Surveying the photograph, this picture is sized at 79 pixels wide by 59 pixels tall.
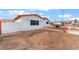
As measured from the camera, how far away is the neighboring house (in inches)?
132

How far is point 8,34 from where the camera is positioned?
3363 millimetres

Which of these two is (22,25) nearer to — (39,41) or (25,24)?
(25,24)

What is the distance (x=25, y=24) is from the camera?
338cm

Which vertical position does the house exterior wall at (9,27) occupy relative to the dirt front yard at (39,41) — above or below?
above

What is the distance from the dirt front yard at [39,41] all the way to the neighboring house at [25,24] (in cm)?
8

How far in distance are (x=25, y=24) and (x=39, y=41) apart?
13.7 inches

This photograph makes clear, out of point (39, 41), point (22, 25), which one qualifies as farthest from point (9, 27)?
point (39, 41)

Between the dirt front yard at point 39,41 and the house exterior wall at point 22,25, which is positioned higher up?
the house exterior wall at point 22,25

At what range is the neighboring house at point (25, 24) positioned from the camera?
3.36 metres
